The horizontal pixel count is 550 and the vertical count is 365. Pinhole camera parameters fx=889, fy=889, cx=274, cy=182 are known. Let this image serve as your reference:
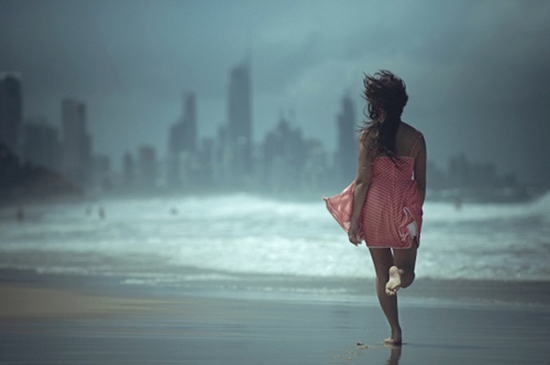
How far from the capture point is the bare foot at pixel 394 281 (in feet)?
14.3

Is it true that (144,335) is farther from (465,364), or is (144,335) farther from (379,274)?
(465,364)

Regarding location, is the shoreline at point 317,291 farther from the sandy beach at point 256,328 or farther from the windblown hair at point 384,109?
the windblown hair at point 384,109

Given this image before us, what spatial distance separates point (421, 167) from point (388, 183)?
0.63 feet

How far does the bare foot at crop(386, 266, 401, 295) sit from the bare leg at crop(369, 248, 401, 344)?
22 cm

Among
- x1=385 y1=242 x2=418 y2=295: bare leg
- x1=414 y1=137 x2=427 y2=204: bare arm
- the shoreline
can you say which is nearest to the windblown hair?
x1=414 y1=137 x2=427 y2=204: bare arm

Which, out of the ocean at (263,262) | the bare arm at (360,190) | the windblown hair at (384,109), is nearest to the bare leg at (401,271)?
the bare arm at (360,190)

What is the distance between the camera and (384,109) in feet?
14.6

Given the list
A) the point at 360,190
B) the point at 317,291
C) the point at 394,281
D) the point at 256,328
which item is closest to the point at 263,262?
the point at 317,291

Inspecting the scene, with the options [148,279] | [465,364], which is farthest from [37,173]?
[465,364]

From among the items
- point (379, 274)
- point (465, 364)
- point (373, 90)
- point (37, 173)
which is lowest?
point (465, 364)

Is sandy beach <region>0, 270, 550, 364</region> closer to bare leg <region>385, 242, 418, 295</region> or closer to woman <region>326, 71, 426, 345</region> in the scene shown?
bare leg <region>385, 242, 418, 295</region>

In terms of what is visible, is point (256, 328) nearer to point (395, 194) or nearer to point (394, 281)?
point (394, 281)

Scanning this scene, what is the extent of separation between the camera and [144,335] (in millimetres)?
4969

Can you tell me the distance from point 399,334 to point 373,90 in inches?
50.2
